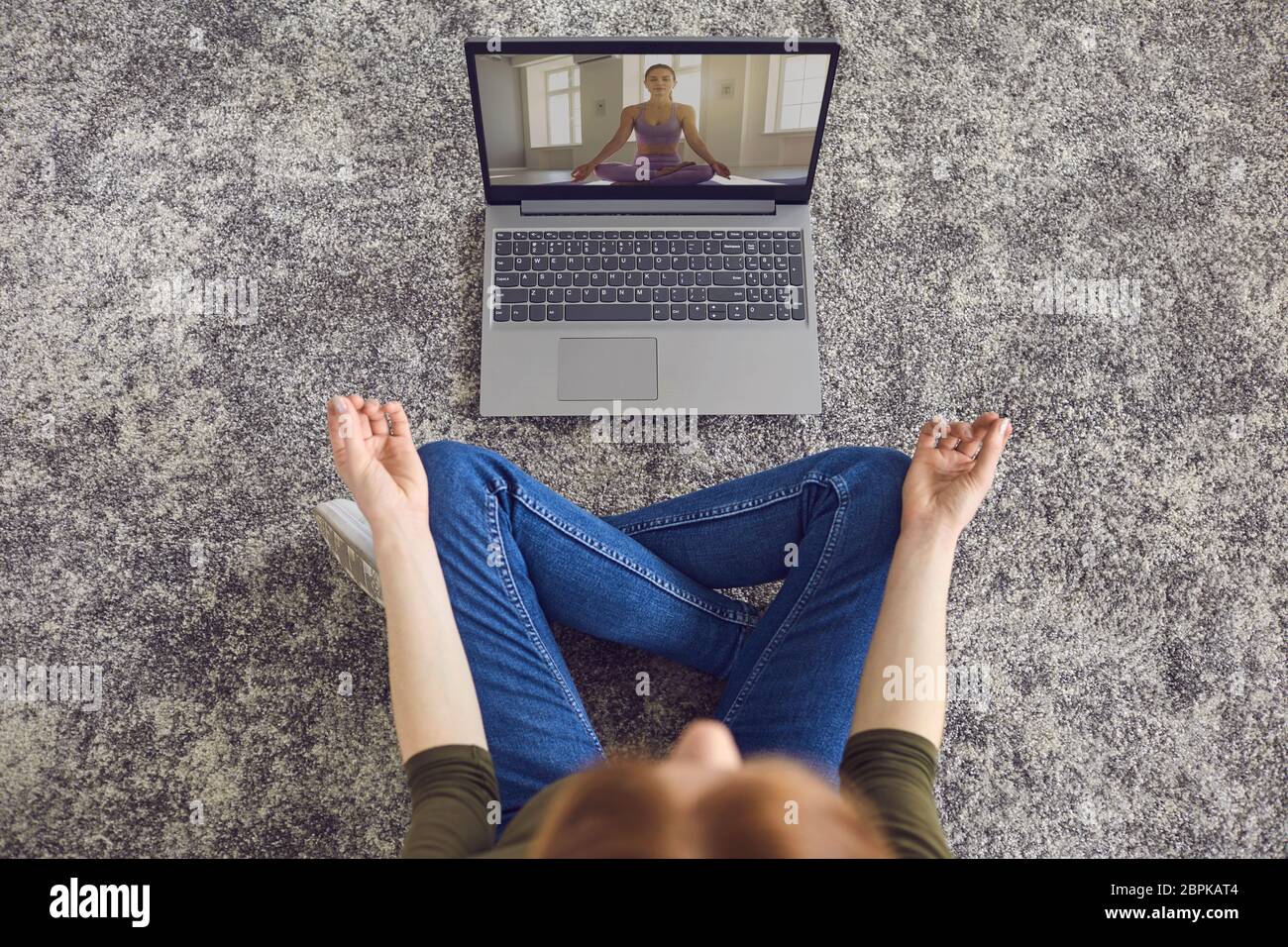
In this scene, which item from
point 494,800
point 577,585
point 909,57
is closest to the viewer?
point 494,800

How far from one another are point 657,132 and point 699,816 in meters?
0.63

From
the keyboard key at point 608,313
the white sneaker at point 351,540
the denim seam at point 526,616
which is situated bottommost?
the denim seam at point 526,616

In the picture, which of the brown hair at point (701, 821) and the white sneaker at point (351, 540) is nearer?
the brown hair at point (701, 821)

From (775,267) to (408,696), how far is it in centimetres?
58

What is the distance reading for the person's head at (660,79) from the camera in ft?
2.54

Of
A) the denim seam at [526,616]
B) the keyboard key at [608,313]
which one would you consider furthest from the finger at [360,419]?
the keyboard key at [608,313]

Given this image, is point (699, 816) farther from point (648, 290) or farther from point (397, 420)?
point (648, 290)

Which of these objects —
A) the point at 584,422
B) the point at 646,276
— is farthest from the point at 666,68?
the point at 584,422

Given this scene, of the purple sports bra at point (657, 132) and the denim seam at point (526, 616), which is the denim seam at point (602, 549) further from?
the purple sports bra at point (657, 132)

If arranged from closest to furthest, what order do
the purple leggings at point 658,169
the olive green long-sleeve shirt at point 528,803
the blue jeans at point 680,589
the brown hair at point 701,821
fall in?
the brown hair at point 701,821
the olive green long-sleeve shirt at point 528,803
the blue jeans at point 680,589
the purple leggings at point 658,169

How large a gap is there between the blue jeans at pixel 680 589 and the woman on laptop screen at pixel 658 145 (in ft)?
1.04

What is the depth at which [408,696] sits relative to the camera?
2.24 feet

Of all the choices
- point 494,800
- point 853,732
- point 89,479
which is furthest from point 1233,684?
point 89,479

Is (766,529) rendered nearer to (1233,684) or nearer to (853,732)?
(853,732)
